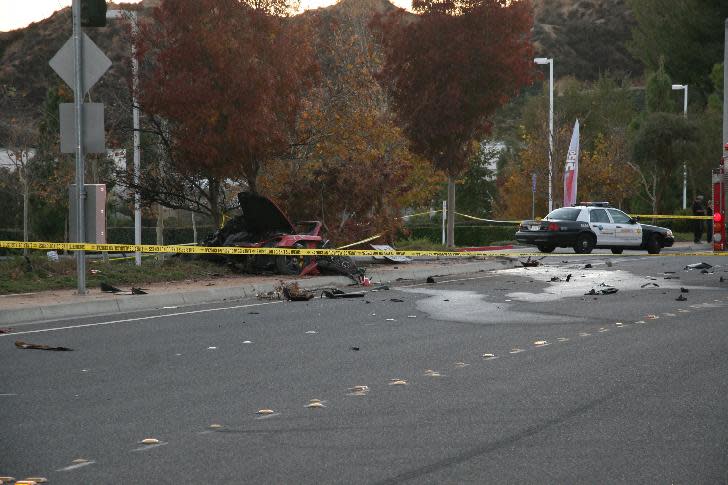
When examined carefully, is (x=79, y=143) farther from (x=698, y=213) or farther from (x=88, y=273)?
(x=698, y=213)

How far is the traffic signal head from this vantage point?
50.9 ft

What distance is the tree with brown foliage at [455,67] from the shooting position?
2711cm

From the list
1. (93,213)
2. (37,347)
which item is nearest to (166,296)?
(93,213)

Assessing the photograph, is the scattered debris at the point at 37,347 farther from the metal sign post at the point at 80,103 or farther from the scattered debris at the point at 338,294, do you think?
the scattered debris at the point at 338,294

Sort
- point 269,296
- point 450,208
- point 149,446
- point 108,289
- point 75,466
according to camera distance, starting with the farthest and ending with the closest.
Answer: point 450,208, point 269,296, point 108,289, point 149,446, point 75,466

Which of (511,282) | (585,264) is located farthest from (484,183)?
(511,282)

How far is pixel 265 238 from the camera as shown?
19500mm

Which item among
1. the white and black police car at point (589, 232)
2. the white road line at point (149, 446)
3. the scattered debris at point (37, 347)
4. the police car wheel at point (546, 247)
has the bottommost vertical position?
the white road line at point (149, 446)

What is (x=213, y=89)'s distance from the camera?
20.4 m

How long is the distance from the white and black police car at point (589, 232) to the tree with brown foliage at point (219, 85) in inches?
431

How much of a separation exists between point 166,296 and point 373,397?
806cm

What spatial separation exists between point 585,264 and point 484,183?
3845cm

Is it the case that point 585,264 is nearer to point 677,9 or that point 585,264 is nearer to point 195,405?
point 195,405

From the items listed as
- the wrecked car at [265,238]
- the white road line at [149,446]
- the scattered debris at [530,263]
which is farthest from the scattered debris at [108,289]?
the scattered debris at [530,263]
